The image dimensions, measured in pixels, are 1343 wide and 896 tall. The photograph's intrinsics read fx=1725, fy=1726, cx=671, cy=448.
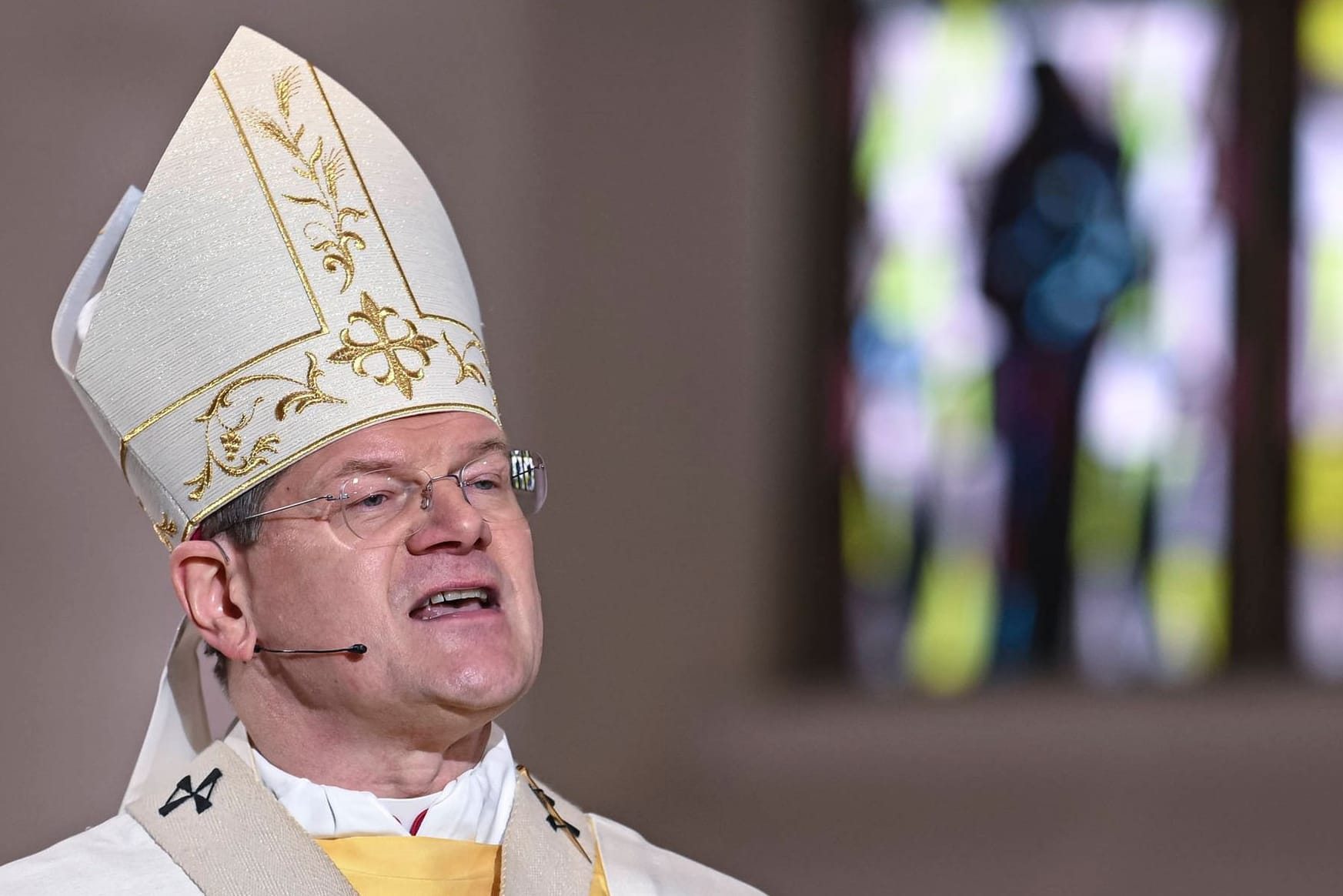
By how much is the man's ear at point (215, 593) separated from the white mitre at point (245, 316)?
0.20 feet

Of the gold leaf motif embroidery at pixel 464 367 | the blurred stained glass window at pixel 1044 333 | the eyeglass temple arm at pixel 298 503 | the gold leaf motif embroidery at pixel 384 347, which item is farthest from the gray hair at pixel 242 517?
the blurred stained glass window at pixel 1044 333

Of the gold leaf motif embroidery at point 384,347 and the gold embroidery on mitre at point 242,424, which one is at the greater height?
the gold leaf motif embroidery at point 384,347

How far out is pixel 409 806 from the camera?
2363 mm

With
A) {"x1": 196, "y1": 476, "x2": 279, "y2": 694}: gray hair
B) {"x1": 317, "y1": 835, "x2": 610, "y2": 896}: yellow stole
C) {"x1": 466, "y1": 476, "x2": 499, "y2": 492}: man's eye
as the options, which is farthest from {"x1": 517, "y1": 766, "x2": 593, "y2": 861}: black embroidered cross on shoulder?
{"x1": 196, "y1": 476, "x2": 279, "y2": 694}: gray hair

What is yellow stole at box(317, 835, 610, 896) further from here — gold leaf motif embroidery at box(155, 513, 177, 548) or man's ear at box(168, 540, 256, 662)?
gold leaf motif embroidery at box(155, 513, 177, 548)

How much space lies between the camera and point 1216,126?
564 centimetres

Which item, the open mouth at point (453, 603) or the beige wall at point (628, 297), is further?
the beige wall at point (628, 297)

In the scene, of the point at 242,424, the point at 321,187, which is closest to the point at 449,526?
the point at 242,424

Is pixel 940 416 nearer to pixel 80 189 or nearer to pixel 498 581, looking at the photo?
pixel 80 189

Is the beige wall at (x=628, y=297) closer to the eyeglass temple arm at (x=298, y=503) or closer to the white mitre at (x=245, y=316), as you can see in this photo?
the white mitre at (x=245, y=316)

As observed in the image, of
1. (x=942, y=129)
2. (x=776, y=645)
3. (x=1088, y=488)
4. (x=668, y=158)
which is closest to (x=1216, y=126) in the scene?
(x=942, y=129)

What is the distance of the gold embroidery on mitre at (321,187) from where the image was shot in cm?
248

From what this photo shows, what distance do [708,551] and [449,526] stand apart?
8.97 ft

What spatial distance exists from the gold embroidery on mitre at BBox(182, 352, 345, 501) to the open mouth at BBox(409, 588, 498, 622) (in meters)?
0.30
